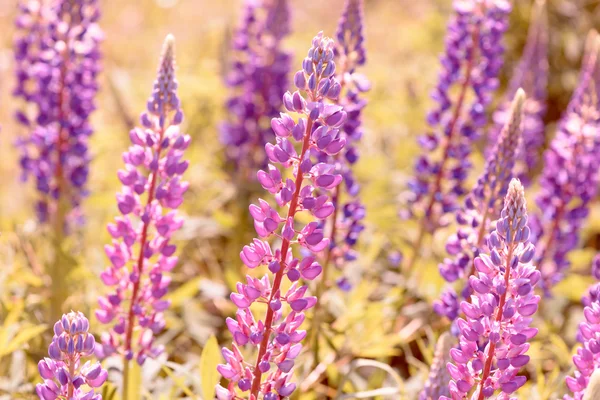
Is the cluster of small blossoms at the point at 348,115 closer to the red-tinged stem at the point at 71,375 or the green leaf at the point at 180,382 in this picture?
the green leaf at the point at 180,382

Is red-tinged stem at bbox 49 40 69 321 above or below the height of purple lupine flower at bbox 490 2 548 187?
below

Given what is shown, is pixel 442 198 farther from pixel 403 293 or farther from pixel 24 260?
pixel 24 260

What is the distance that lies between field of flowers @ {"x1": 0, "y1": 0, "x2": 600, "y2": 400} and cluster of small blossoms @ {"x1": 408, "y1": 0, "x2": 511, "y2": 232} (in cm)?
1

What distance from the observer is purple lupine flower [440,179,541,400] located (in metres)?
1.92

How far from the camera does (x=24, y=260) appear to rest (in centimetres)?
388

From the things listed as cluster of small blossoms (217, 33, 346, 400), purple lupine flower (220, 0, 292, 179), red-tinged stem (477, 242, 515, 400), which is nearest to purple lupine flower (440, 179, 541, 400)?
red-tinged stem (477, 242, 515, 400)

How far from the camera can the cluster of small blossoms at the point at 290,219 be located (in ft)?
6.29

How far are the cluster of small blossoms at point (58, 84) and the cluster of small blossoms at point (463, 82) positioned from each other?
1581 mm

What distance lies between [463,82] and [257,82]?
4.38 feet

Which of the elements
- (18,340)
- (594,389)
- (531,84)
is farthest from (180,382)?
(531,84)

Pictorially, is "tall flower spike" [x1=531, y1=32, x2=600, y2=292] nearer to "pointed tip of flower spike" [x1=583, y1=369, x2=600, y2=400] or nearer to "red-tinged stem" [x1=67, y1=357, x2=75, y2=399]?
"pointed tip of flower spike" [x1=583, y1=369, x2=600, y2=400]

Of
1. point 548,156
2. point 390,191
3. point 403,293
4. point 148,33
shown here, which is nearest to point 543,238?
point 548,156

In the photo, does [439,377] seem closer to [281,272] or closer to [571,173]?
[281,272]

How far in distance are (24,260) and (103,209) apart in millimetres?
869
